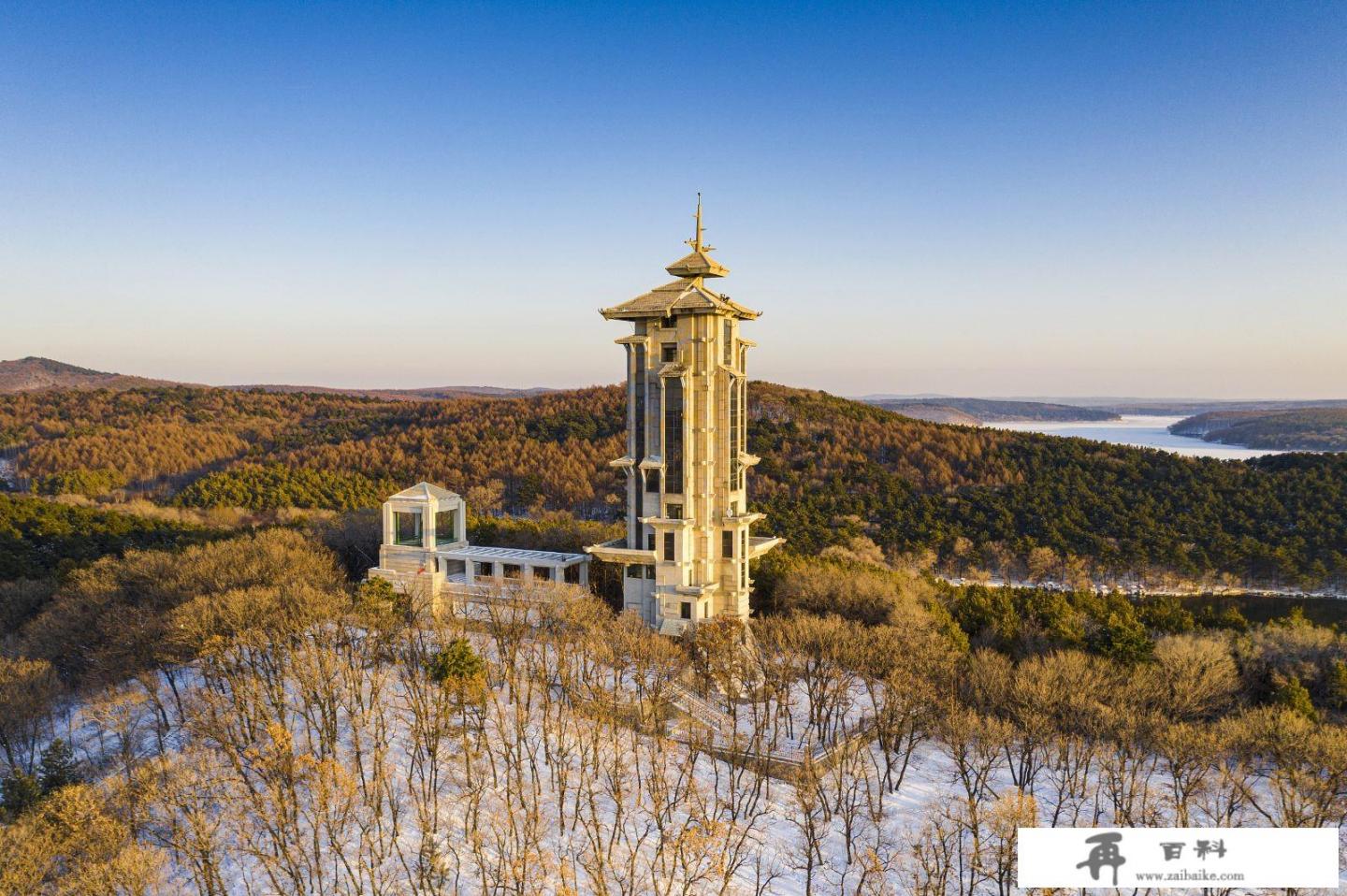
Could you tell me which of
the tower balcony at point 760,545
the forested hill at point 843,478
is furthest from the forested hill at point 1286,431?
the tower balcony at point 760,545

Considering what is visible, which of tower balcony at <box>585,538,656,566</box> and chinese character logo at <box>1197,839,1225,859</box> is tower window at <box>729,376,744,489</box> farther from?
chinese character logo at <box>1197,839,1225,859</box>

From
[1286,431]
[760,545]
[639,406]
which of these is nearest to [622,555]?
[639,406]

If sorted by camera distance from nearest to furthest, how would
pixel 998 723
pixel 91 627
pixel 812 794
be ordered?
pixel 812 794
pixel 998 723
pixel 91 627

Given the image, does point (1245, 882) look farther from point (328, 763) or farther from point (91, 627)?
point (91, 627)

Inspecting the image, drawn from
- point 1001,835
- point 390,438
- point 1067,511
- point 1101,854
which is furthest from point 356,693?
point 390,438

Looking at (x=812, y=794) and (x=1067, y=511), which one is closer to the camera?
(x=812, y=794)
